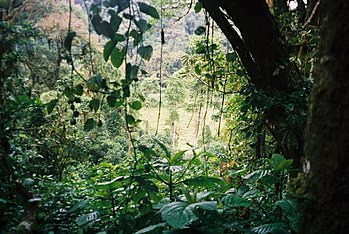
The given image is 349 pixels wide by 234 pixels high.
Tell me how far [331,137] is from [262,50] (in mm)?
1087

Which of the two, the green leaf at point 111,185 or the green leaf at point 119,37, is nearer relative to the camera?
the green leaf at point 119,37

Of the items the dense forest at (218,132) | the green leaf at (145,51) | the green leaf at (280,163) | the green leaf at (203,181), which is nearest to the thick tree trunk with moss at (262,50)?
the dense forest at (218,132)

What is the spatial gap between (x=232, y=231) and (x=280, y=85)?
0.83 metres

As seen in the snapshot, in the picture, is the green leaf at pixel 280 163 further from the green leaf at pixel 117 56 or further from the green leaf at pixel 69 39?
the green leaf at pixel 69 39

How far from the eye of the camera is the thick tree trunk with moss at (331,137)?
560 mm

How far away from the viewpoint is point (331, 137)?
575 millimetres

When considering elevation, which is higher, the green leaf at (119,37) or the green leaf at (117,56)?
the green leaf at (119,37)

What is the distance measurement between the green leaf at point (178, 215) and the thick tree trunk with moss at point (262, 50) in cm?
79

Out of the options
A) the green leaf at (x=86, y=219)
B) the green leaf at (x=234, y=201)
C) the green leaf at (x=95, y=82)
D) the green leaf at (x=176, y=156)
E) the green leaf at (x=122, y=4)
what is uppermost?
the green leaf at (x=122, y=4)

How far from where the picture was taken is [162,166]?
124 cm

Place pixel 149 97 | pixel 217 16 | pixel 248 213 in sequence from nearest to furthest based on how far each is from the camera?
pixel 248 213 < pixel 217 16 < pixel 149 97

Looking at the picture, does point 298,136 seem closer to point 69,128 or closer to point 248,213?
point 248,213

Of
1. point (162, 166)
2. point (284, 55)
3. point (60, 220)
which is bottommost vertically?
point (60, 220)

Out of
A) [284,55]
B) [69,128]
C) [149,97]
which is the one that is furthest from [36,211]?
[149,97]
